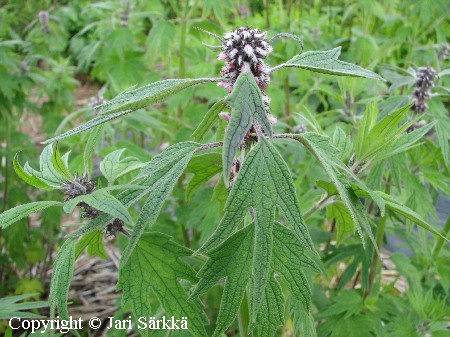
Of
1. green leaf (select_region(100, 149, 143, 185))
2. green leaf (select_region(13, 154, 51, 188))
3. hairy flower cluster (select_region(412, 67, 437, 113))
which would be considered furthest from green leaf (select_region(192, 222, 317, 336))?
hairy flower cluster (select_region(412, 67, 437, 113))

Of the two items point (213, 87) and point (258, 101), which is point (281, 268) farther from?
point (213, 87)

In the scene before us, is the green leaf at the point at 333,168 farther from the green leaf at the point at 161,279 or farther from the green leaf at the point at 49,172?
the green leaf at the point at 49,172

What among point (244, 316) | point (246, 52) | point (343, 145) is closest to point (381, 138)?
point (343, 145)

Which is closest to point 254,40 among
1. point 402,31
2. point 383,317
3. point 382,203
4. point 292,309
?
point 382,203

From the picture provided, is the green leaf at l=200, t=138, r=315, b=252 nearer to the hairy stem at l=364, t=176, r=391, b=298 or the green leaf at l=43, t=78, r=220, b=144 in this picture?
the green leaf at l=43, t=78, r=220, b=144

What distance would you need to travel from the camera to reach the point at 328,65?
1.01 metres

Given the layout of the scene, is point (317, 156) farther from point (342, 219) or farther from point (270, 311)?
point (342, 219)

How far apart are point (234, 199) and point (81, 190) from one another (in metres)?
0.44

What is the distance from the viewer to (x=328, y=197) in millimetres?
1356

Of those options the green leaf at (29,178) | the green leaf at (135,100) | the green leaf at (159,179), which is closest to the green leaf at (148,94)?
the green leaf at (135,100)

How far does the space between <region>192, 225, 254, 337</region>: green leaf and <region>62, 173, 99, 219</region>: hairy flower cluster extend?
308mm

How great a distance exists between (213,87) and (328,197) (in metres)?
1.24

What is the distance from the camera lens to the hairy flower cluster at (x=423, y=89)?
1.77 m

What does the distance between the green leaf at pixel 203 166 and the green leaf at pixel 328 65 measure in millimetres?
285
